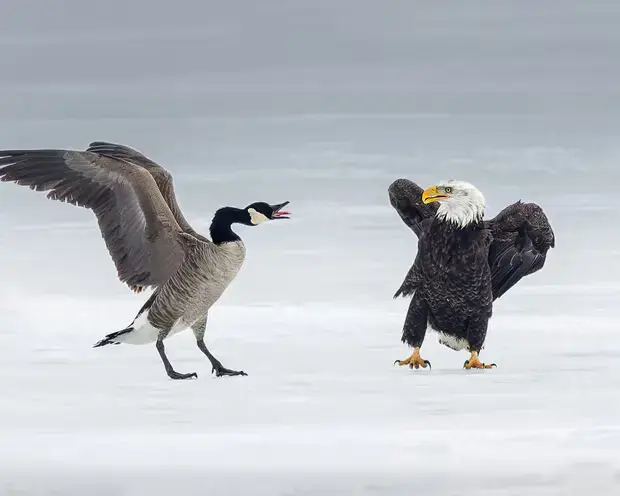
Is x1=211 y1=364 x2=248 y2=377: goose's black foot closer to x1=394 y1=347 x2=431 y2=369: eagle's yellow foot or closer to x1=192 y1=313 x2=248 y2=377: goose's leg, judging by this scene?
x1=192 y1=313 x2=248 y2=377: goose's leg

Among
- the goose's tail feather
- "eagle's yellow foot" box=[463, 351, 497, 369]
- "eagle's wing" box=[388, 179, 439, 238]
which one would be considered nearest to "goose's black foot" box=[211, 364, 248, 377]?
the goose's tail feather

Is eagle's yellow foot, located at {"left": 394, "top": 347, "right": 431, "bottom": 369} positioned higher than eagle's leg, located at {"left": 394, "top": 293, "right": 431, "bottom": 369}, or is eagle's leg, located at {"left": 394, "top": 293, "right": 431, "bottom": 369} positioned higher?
eagle's leg, located at {"left": 394, "top": 293, "right": 431, "bottom": 369}

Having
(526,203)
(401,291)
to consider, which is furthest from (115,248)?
(526,203)

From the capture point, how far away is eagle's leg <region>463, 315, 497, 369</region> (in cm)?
1179

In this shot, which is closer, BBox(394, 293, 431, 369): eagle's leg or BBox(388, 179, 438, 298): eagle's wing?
BBox(394, 293, 431, 369): eagle's leg

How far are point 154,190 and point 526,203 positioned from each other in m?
2.41

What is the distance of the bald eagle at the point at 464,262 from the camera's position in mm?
11734

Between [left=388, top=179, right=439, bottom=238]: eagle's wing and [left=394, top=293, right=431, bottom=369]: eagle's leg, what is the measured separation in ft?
1.87

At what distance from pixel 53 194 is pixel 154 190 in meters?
0.63

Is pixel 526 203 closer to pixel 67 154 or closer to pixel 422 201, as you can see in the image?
pixel 422 201

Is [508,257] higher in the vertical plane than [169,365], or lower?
higher

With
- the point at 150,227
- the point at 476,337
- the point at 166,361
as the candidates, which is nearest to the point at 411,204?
the point at 476,337

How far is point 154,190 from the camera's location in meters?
11.4

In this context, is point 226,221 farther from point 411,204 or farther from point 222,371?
point 411,204
